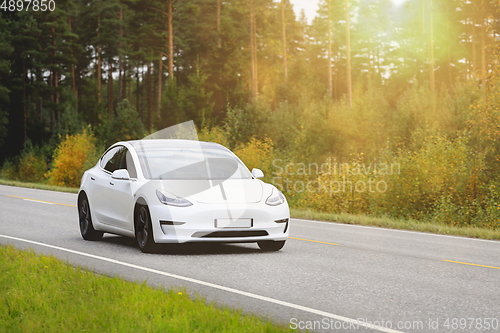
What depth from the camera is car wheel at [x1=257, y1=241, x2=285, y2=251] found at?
9.37 metres

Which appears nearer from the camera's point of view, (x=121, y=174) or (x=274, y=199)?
(x=274, y=199)

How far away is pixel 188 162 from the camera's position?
9.74 m

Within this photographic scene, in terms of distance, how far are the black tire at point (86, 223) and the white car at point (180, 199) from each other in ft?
0.06

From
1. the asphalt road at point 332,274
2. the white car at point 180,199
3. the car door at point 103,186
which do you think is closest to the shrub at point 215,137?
the asphalt road at point 332,274

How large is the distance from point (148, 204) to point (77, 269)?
170 centimetres

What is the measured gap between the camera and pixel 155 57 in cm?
4975

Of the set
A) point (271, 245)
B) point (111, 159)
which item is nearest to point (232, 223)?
point (271, 245)

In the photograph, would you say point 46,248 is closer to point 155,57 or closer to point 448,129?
point 448,129

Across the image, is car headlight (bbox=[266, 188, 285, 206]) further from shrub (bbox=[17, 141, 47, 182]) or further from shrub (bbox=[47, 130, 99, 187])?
shrub (bbox=[17, 141, 47, 182])

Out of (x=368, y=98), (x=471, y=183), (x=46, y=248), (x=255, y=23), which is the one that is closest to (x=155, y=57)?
(x=255, y=23)

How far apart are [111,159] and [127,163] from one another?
2.70 feet

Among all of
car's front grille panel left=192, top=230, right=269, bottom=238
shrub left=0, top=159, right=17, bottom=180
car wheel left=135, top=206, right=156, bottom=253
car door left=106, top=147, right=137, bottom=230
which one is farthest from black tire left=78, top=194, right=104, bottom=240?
shrub left=0, top=159, right=17, bottom=180

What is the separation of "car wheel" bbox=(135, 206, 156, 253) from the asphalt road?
143 mm
